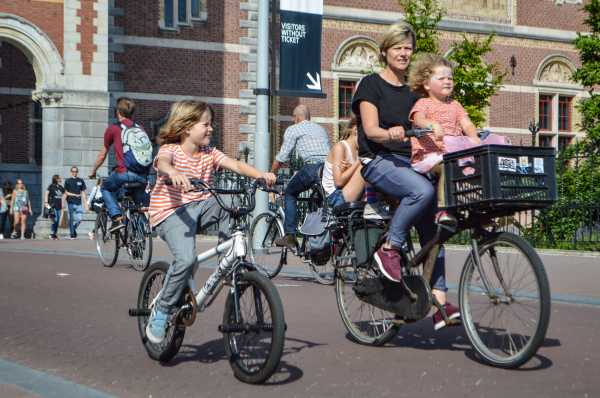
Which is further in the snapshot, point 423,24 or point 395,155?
point 423,24

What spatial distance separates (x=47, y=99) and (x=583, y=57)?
12488mm

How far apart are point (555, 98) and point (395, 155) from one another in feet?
95.6

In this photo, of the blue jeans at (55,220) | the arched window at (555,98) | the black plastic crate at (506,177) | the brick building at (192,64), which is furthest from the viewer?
the arched window at (555,98)

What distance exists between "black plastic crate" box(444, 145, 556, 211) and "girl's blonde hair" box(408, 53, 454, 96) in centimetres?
76

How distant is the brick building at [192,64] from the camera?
23.8m

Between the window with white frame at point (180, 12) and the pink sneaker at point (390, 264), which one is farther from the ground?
the window with white frame at point (180, 12)

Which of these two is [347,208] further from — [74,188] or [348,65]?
[348,65]

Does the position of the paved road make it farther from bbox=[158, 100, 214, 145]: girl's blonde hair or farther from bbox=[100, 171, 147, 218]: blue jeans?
bbox=[100, 171, 147, 218]: blue jeans

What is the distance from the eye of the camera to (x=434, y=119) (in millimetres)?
5535

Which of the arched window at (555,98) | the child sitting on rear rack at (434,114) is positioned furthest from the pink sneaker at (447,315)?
the arched window at (555,98)

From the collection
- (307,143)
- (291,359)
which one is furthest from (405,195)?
(307,143)

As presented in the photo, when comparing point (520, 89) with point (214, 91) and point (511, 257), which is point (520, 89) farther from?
point (511, 257)

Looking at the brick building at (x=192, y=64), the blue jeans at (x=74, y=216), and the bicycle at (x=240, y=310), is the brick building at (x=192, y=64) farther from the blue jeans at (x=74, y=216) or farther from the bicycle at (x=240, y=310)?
the bicycle at (x=240, y=310)

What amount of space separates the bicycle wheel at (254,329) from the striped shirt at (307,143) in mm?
5404
